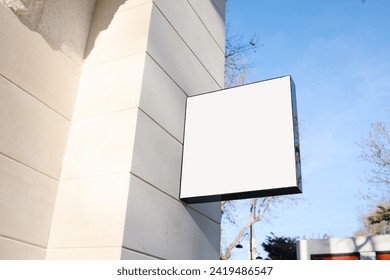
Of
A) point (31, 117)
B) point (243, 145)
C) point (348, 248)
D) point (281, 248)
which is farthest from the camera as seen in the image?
point (281, 248)

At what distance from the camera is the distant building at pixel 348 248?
10625 millimetres

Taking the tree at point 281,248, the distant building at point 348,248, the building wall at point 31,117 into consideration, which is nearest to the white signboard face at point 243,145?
the building wall at point 31,117

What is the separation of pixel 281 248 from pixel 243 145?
16.1 metres

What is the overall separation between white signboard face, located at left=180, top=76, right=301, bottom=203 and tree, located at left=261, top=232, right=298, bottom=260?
1589cm

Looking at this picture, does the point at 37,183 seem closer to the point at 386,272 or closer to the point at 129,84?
the point at 129,84

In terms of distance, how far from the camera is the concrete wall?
2.81 metres

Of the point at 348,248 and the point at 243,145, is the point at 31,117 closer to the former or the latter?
the point at 243,145

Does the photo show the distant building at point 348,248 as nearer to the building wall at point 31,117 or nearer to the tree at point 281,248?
the tree at point 281,248

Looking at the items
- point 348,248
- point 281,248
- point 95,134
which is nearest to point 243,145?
point 95,134

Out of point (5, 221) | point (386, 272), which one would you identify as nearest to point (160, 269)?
point (5, 221)

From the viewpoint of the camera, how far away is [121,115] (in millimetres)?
3232

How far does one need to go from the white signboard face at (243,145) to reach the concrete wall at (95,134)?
19cm

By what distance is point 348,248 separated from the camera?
444 inches

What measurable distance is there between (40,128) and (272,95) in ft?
7.34
